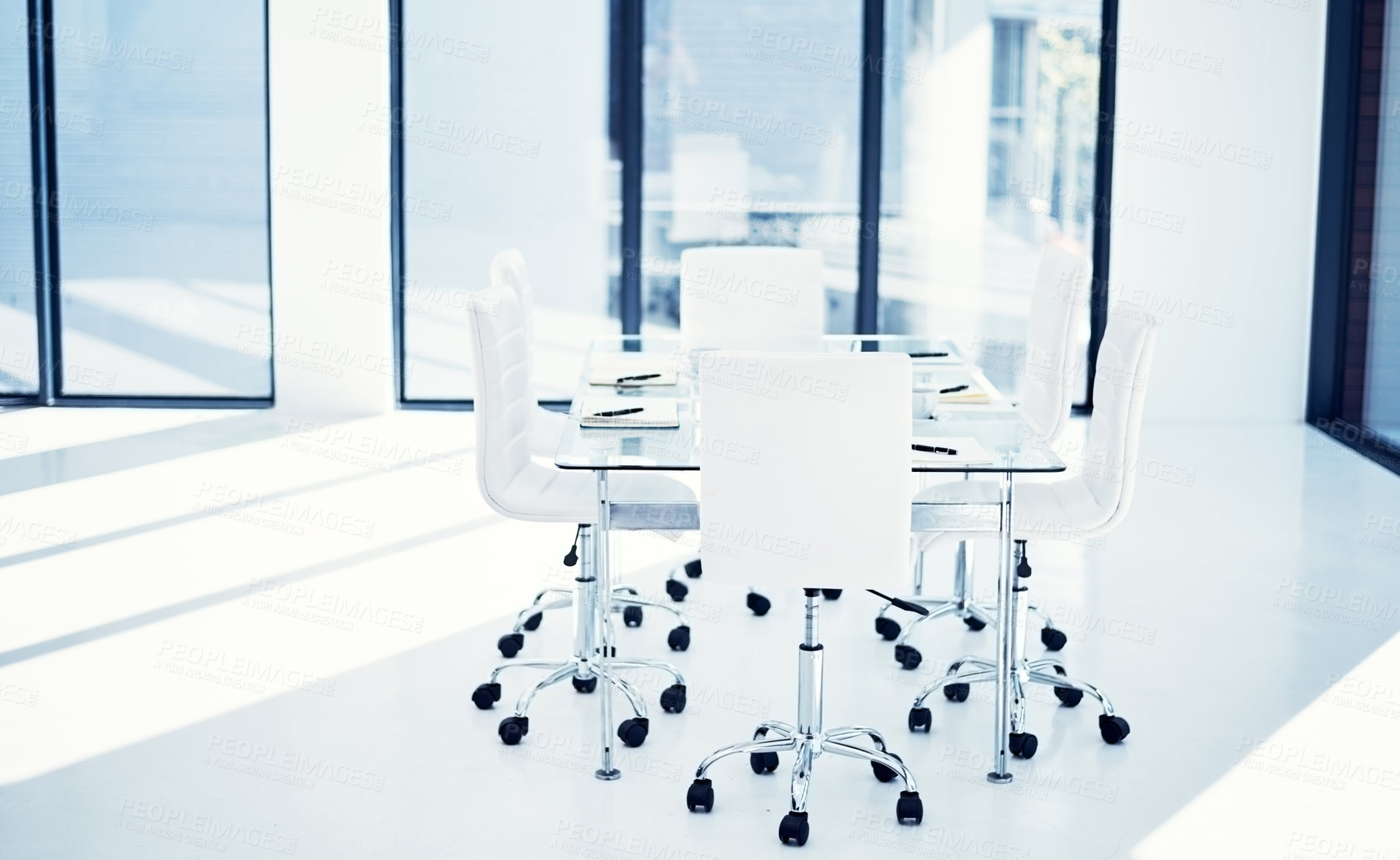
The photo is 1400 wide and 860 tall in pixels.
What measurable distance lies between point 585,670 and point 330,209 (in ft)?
14.6

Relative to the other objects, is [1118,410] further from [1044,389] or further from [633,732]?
[633,732]

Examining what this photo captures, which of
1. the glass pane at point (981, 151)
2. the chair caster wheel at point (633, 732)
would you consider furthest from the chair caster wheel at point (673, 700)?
the glass pane at point (981, 151)

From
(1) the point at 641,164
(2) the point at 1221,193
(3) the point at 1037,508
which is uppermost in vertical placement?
(1) the point at 641,164

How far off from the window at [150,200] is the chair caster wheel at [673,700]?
190 inches

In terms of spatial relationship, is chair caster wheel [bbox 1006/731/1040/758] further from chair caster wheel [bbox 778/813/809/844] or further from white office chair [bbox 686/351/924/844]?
chair caster wheel [bbox 778/813/809/844]

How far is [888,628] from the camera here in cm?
474

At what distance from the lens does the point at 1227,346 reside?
319 inches

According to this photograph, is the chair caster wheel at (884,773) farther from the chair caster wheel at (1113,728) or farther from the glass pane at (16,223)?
the glass pane at (16,223)

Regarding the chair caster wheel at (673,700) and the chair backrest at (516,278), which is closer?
the chair caster wheel at (673,700)

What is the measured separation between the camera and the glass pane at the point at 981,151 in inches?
318

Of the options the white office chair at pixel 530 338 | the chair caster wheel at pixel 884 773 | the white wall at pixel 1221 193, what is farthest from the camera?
the white wall at pixel 1221 193

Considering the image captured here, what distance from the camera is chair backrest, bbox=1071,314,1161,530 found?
149 inches

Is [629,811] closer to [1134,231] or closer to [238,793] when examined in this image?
[238,793]

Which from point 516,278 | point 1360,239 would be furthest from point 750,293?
point 1360,239
